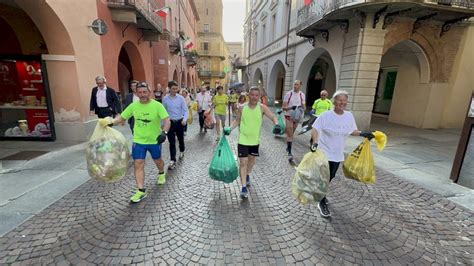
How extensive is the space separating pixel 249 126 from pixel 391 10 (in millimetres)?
7773

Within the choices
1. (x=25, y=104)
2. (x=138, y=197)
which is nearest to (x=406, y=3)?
(x=138, y=197)

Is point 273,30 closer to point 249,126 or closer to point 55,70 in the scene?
point 55,70

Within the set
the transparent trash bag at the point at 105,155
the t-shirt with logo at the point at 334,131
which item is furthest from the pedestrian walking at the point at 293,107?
the transparent trash bag at the point at 105,155

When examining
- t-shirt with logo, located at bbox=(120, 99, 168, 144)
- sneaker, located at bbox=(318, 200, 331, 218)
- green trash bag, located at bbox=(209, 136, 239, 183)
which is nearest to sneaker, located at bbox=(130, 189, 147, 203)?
t-shirt with logo, located at bbox=(120, 99, 168, 144)

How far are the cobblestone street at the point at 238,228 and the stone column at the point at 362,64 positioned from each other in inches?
206

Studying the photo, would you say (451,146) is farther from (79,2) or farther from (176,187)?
(79,2)

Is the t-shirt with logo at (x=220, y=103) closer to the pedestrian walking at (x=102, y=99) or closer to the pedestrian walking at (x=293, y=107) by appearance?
the pedestrian walking at (x=293, y=107)

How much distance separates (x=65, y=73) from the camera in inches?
249

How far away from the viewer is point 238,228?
2.89 meters

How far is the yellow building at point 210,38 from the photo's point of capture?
152ft

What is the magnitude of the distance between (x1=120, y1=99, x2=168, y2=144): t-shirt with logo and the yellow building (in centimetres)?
4433

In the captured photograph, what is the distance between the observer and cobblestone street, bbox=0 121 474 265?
7.94 ft

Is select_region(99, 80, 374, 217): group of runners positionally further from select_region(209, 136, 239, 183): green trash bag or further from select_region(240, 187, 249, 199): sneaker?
select_region(209, 136, 239, 183): green trash bag

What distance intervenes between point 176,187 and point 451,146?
853cm
